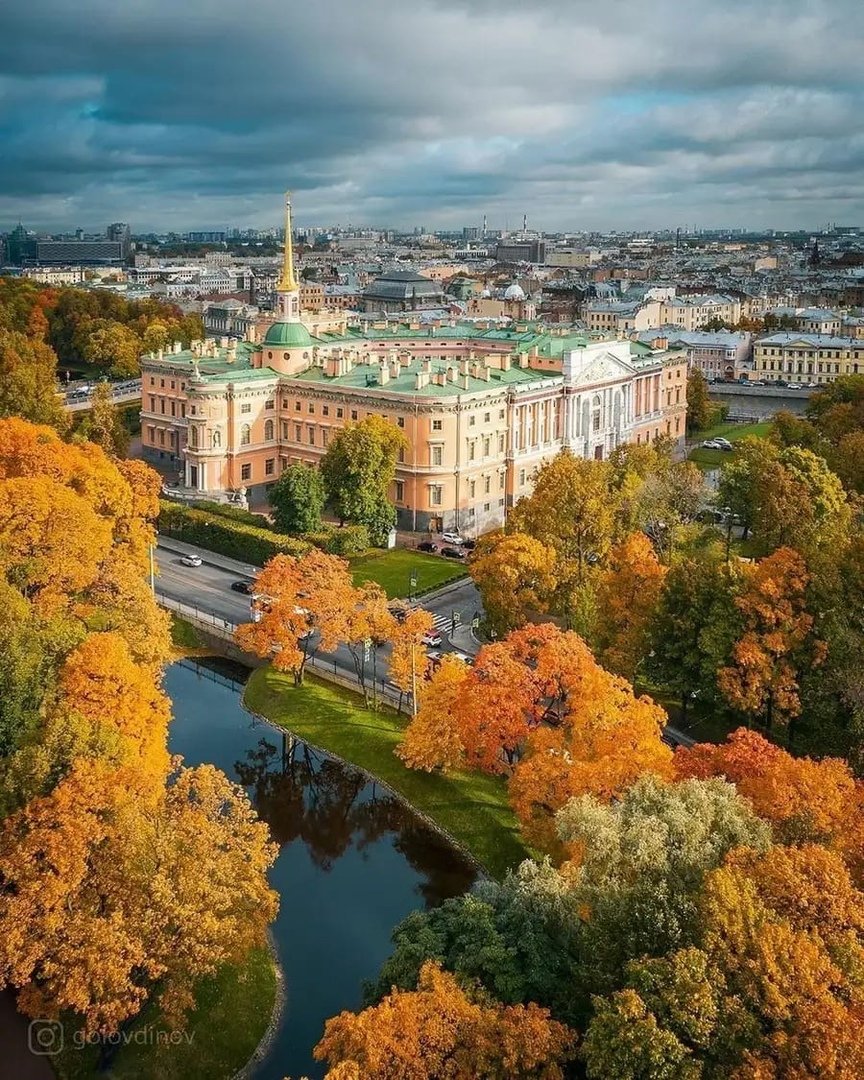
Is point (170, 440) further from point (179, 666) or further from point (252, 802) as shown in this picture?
point (252, 802)

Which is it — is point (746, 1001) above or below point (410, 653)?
above

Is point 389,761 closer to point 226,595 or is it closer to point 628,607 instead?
point 628,607

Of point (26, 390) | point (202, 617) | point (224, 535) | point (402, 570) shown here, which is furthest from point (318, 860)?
point (26, 390)

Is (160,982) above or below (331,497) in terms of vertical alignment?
below

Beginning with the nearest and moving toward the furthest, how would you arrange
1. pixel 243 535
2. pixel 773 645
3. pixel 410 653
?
pixel 773 645, pixel 410 653, pixel 243 535

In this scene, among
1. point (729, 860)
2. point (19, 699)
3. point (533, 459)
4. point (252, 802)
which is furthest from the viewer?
point (533, 459)

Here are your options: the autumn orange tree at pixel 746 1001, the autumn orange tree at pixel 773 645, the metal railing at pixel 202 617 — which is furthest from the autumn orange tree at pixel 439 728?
the autumn orange tree at pixel 746 1001

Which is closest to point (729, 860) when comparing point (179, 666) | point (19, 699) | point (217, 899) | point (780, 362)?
point (217, 899)
